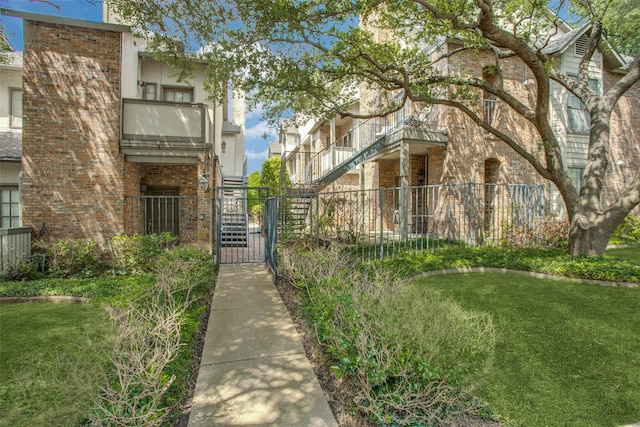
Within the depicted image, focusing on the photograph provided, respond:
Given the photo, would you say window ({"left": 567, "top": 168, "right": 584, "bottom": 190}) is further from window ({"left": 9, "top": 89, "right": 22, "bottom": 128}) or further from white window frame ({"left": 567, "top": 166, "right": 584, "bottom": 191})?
window ({"left": 9, "top": 89, "right": 22, "bottom": 128})

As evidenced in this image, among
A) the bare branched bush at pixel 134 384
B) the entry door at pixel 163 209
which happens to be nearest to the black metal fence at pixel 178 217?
the entry door at pixel 163 209

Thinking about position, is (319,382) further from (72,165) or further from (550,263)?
(72,165)

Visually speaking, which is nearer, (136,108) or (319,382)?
(319,382)

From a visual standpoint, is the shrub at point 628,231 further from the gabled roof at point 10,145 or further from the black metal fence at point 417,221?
the gabled roof at point 10,145

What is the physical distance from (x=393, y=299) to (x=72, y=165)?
379 inches

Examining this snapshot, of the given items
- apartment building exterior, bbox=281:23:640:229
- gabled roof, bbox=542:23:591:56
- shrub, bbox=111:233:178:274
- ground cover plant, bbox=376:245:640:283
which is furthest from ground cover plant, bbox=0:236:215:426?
gabled roof, bbox=542:23:591:56

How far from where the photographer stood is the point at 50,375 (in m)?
2.48

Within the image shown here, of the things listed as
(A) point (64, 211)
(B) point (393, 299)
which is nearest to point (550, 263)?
(B) point (393, 299)

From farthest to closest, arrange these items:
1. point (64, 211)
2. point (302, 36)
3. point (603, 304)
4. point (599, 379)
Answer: point (64, 211) → point (302, 36) → point (603, 304) → point (599, 379)

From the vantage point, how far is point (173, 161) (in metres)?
10.1

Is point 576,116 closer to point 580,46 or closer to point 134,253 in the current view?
point 580,46

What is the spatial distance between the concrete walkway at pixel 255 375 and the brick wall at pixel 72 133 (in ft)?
19.6

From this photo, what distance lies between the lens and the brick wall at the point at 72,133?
27.5ft

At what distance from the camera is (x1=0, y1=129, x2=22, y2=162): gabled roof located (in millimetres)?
9758
